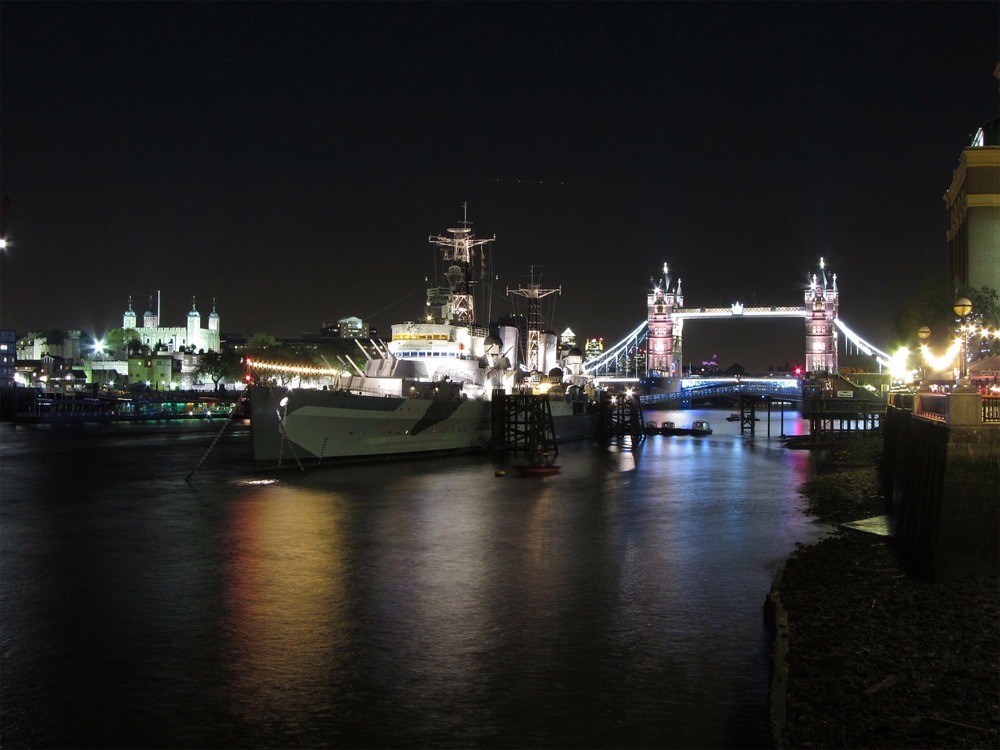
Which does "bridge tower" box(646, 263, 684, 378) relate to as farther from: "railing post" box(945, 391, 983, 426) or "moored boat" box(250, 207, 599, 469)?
"railing post" box(945, 391, 983, 426)

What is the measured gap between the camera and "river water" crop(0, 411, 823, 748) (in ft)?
34.1

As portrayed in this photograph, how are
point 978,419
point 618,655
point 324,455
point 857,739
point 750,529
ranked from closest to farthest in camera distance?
point 857,739
point 618,655
point 978,419
point 750,529
point 324,455

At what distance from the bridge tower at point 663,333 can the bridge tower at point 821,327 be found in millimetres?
20642

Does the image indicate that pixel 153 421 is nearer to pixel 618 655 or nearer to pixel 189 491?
pixel 189 491

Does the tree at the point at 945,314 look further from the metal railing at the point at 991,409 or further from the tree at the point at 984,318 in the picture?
the metal railing at the point at 991,409

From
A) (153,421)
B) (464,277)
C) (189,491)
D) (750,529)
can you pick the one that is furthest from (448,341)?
(153,421)

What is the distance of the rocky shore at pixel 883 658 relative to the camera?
343 inches

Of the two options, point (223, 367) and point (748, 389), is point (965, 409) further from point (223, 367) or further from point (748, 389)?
point (223, 367)

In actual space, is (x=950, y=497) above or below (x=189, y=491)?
above

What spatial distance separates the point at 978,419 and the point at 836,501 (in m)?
13.3

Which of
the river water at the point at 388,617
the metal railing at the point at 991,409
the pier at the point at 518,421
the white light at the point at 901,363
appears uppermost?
the white light at the point at 901,363

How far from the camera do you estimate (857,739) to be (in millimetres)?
8555

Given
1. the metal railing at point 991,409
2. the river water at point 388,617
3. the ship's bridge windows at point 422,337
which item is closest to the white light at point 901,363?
the river water at point 388,617

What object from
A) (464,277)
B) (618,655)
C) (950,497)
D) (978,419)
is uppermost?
(464,277)
